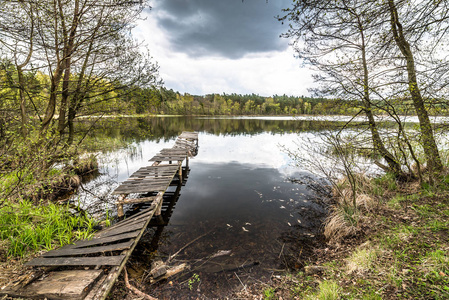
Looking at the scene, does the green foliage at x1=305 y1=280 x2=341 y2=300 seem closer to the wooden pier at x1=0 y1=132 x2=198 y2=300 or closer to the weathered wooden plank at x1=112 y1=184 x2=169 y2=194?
the wooden pier at x1=0 y1=132 x2=198 y2=300

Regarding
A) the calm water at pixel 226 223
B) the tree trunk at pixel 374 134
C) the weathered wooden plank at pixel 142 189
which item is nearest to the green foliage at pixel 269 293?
the calm water at pixel 226 223

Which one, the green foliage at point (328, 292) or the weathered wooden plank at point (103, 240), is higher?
the green foliage at point (328, 292)

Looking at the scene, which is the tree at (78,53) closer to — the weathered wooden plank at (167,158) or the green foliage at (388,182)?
the weathered wooden plank at (167,158)

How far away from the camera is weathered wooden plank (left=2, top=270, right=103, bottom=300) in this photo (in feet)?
10.2

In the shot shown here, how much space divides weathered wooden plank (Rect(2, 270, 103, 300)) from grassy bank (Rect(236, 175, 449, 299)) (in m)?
3.25

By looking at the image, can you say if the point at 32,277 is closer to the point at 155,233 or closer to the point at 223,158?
the point at 155,233

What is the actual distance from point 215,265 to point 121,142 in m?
18.7

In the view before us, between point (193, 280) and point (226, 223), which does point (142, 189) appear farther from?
point (193, 280)

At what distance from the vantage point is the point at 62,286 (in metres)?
3.32

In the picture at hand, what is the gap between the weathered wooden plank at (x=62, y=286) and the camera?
3121 millimetres

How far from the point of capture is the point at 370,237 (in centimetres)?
495

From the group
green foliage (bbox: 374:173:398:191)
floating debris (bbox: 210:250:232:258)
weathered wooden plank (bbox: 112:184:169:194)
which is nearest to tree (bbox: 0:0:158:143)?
weathered wooden plank (bbox: 112:184:169:194)

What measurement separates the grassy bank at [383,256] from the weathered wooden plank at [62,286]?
10.6 ft

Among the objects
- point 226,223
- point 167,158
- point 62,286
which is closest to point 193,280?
point 62,286
